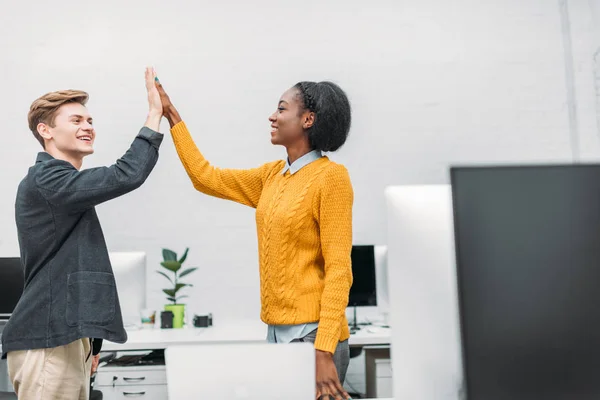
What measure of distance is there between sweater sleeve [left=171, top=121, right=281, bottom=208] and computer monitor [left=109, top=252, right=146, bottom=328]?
4.59 feet

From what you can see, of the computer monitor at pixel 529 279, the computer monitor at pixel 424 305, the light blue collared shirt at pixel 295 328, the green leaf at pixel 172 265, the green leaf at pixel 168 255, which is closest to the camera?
the computer monitor at pixel 529 279

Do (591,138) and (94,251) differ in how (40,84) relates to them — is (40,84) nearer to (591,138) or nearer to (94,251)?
(94,251)

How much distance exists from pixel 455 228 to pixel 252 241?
3.41 metres

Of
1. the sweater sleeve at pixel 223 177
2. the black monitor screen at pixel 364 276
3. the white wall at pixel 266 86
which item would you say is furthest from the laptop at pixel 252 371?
the white wall at pixel 266 86

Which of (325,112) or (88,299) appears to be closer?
(88,299)

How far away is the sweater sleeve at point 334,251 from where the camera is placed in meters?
1.30

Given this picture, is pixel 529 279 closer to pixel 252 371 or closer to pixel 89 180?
pixel 252 371

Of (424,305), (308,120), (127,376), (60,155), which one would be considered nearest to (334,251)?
(308,120)

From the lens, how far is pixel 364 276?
9.66 feet

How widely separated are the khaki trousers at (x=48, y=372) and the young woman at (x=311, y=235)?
1.60ft

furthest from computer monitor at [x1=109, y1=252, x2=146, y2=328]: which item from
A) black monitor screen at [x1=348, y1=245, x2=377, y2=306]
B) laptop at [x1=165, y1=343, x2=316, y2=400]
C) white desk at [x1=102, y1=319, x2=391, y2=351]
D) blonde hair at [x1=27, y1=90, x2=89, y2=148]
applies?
laptop at [x1=165, y1=343, x2=316, y2=400]

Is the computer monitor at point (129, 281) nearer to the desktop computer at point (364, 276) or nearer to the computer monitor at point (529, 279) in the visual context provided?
the desktop computer at point (364, 276)

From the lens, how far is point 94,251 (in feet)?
4.41

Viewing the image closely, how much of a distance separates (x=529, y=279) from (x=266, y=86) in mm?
3653
